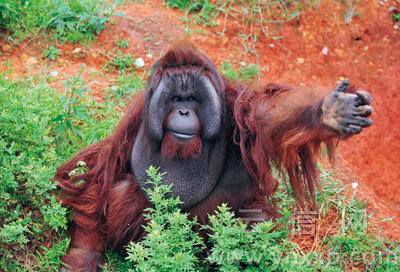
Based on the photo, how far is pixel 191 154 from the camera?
293cm

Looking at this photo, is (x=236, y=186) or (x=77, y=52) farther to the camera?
(x=77, y=52)

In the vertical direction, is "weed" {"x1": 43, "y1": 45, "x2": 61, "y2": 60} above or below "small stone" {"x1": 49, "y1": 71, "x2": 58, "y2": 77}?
above

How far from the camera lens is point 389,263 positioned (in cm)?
334

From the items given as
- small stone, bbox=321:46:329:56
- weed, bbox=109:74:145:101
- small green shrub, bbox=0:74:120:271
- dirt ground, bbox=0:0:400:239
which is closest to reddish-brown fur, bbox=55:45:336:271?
small green shrub, bbox=0:74:120:271

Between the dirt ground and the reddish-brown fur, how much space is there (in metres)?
1.22

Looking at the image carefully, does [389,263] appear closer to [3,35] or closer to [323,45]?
[323,45]

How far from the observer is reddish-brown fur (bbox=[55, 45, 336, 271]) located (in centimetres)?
270

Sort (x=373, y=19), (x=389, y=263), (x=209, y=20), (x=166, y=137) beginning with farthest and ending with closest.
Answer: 1. (x=373, y=19)
2. (x=209, y=20)
3. (x=389, y=263)
4. (x=166, y=137)

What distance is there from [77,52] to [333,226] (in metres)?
2.40

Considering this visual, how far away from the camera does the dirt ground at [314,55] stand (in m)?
4.59

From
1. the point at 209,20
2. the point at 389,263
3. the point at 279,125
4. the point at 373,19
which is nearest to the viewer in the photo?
the point at 279,125

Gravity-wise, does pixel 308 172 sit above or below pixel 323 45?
above

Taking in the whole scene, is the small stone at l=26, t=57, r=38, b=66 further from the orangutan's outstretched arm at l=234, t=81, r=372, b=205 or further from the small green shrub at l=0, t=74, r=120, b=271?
the orangutan's outstretched arm at l=234, t=81, r=372, b=205

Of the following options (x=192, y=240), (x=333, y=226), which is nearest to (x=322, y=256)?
(x=333, y=226)
